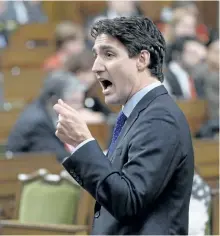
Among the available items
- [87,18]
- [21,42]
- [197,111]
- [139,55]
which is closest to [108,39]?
[139,55]

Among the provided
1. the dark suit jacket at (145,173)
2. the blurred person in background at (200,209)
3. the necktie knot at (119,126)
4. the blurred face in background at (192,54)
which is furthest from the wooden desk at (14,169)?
the blurred face in background at (192,54)

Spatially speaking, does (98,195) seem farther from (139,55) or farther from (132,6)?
(132,6)

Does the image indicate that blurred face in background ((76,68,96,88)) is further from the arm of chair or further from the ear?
the ear

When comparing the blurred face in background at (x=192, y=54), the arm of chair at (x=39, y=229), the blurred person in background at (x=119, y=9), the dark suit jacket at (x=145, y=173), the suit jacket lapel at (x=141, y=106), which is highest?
the suit jacket lapel at (x=141, y=106)

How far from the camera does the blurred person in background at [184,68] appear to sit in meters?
6.70

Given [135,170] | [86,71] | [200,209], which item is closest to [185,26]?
[86,71]

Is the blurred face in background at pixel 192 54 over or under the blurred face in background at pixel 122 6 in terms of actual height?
under

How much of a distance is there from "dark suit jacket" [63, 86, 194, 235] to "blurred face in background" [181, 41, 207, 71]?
5.64m

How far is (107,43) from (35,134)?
303 cm

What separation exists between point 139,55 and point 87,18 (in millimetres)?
8190

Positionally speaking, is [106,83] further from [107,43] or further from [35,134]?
[35,134]

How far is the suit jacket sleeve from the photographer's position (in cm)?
164

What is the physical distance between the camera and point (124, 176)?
Answer: 5.46ft

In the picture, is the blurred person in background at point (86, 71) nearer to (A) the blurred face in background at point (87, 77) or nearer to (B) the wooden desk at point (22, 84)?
(A) the blurred face in background at point (87, 77)
